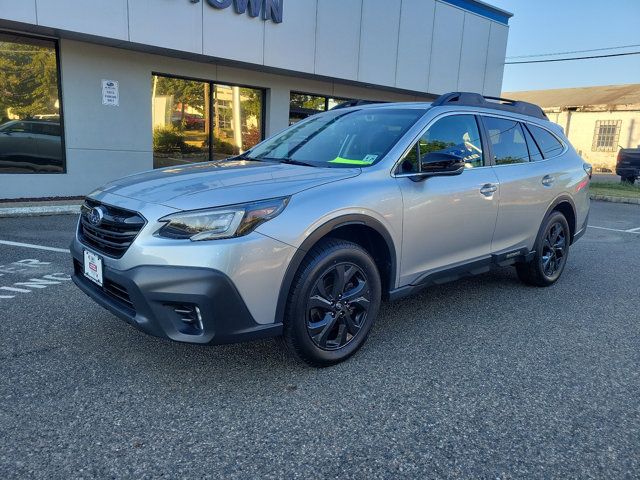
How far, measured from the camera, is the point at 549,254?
5.01 meters

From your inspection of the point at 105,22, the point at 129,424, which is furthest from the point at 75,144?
the point at 129,424

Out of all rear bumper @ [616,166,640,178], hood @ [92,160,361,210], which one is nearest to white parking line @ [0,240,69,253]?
hood @ [92,160,361,210]

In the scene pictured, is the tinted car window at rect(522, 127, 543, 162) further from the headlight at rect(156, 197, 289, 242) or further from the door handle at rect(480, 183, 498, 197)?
the headlight at rect(156, 197, 289, 242)

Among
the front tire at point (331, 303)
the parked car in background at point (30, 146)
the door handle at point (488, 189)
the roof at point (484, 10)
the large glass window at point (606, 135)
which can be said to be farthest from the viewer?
the large glass window at point (606, 135)

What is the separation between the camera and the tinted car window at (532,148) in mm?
4676

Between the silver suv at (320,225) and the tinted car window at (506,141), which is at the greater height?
the tinted car window at (506,141)

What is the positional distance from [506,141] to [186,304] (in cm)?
324

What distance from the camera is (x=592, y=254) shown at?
6.83 meters

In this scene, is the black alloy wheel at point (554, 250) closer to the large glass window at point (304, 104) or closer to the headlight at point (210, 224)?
the headlight at point (210, 224)

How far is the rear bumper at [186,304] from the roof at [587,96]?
33682 mm

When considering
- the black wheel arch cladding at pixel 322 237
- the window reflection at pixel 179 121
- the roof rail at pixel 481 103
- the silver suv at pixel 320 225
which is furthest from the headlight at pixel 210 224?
the window reflection at pixel 179 121

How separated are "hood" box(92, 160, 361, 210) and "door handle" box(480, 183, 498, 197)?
127 centimetres

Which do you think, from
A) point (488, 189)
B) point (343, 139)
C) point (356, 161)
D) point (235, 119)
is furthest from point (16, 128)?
point (488, 189)

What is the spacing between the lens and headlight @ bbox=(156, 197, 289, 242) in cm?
256
